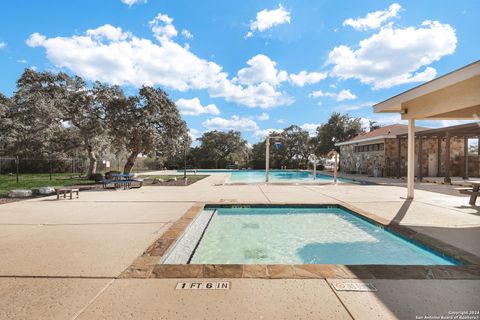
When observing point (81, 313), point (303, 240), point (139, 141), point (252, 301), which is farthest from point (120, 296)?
point (139, 141)

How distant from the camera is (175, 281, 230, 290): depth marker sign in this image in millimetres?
2576

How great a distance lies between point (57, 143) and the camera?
19.0 metres

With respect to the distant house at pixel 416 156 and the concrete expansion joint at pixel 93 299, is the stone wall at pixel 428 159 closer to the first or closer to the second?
the distant house at pixel 416 156

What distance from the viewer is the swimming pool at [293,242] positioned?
13.9 ft

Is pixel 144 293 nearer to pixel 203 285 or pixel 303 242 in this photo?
pixel 203 285

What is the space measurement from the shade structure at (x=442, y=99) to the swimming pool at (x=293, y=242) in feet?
11.7

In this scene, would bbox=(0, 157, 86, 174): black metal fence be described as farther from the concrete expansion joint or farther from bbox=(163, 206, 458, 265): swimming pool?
the concrete expansion joint

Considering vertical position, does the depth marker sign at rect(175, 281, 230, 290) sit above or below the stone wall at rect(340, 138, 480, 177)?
below

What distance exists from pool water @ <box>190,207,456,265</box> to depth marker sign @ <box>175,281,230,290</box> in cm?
155

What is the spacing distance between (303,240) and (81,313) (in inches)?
161

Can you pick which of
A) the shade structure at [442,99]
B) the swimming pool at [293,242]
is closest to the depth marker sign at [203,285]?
the swimming pool at [293,242]

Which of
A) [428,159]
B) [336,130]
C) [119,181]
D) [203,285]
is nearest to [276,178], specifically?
[336,130]

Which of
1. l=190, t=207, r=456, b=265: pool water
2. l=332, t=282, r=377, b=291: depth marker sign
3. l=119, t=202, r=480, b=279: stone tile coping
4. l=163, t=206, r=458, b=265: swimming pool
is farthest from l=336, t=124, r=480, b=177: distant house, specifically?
l=332, t=282, r=377, b=291: depth marker sign

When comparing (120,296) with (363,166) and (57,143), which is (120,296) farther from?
(363,166)
